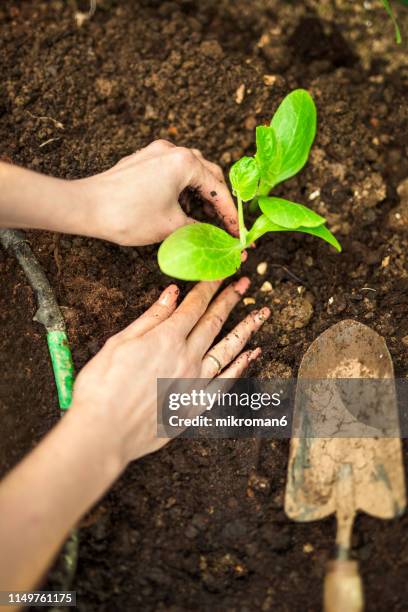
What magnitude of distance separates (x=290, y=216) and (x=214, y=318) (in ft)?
1.14

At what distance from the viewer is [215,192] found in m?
1.71

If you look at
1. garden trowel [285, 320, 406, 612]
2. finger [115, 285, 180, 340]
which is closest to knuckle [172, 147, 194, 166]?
finger [115, 285, 180, 340]

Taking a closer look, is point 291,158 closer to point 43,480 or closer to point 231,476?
point 231,476

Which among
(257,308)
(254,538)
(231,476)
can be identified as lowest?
(254,538)

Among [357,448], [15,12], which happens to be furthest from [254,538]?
[15,12]

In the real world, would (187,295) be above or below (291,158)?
below

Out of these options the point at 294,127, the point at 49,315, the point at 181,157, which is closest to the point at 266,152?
the point at 294,127

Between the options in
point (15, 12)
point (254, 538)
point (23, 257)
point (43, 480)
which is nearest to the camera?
point (43, 480)

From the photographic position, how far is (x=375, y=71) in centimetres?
215

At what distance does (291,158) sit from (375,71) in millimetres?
671

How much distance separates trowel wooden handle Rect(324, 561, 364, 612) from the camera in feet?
4.47

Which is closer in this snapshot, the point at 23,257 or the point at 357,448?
the point at 357,448

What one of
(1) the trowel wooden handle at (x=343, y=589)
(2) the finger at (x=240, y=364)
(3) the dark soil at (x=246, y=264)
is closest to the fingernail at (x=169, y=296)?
(3) the dark soil at (x=246, y=264)

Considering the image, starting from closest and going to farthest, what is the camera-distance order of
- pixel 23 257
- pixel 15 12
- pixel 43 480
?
pixel 43 480 → pixel 23 257 → pixel 15 12
